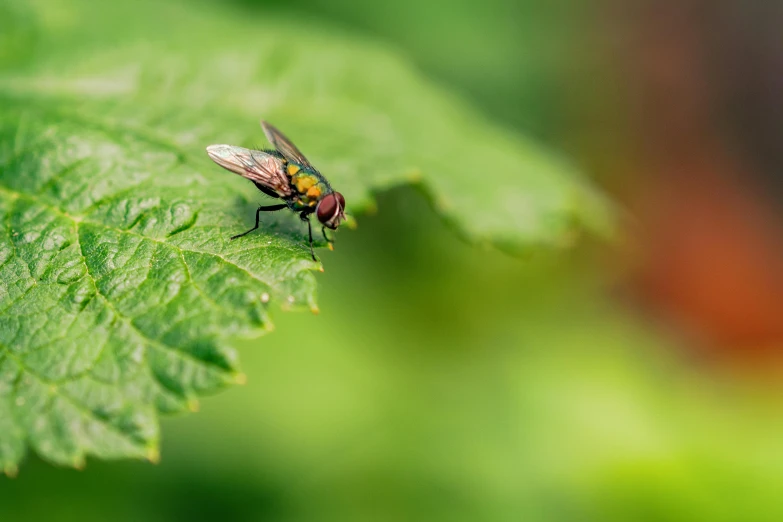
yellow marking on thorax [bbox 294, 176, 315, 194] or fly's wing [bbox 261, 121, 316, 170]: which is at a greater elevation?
fly's wing [bbox 261, 121, 316, 170]

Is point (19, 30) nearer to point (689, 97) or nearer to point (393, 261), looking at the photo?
point (393, 261)

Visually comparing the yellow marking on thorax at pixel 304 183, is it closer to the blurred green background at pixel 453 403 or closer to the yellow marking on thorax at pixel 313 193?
the yellow marking on thorax at pixel 313 193

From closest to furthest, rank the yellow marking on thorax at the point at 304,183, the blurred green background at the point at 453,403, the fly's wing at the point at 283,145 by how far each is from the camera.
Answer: the yellow marking on thorax at the point at 304,183, the fly's wing at the point at 283,145, the blurred green background at the point at 453,403

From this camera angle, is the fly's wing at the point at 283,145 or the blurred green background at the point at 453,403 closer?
the fly's wing at the point at 283,145

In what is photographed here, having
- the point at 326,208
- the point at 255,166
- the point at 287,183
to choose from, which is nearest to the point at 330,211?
the point at 326,208

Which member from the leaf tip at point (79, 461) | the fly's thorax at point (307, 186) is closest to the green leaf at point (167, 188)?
the leaf tip at point (79, 461)

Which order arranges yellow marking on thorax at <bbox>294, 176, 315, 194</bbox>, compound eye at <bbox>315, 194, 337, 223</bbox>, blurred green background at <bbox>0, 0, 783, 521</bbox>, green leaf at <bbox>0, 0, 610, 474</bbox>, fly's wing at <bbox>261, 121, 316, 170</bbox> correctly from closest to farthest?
1. green leaf at <bbox>0, 0, 610, 474</bbox>
2. compound eye at <bbox>315, 194, 337, 223</bbox>
3. yellow marking on thorax at <bbox>294, 176, 315, 194</bbox>
4. fly's wing at <bbox>261, 121, 316, 170</bbox>
5. blurred green background at <bbox>0, 0, 783, 521</bbox>

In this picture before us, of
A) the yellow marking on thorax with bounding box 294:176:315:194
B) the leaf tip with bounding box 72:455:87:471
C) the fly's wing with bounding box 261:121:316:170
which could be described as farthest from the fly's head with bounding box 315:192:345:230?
the leaf tip with bounding box 72:455:87:471

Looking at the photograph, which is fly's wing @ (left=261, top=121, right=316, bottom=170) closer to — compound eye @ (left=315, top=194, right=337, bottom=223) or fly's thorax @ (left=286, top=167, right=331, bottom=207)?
fly's thorax @ (left=286, top=167, right=331, bottom=207)
